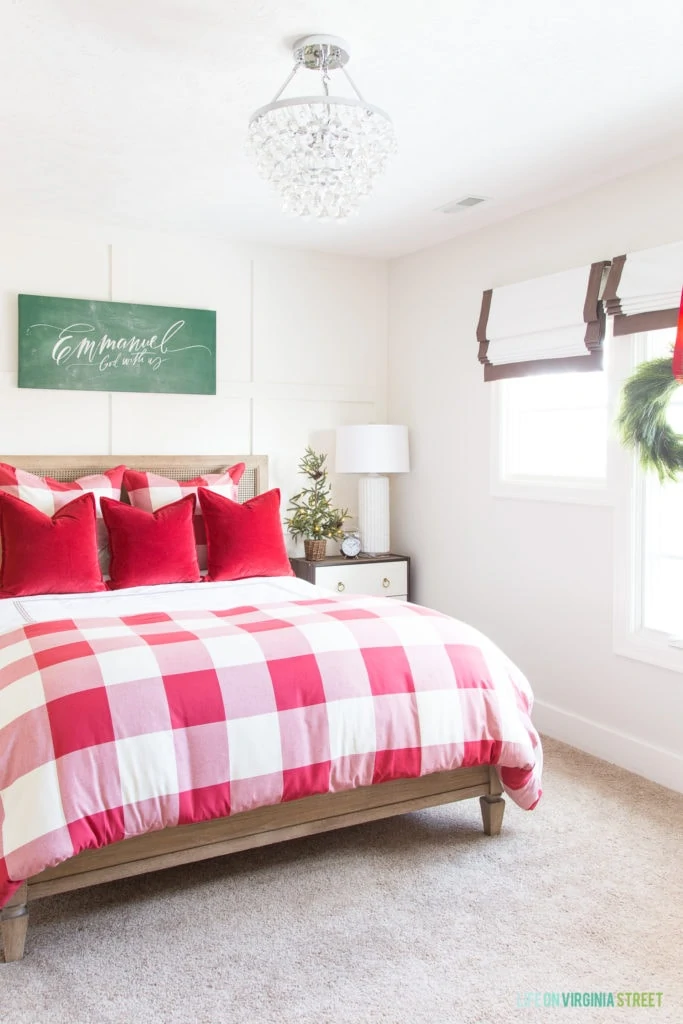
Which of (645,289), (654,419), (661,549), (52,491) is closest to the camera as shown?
(654,419)

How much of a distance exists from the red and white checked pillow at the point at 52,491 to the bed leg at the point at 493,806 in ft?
6.47

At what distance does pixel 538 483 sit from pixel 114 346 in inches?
89.2

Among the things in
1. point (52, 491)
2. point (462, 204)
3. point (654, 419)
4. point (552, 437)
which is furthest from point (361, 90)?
point (52, 491)

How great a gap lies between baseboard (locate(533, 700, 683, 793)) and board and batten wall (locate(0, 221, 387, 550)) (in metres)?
1.84

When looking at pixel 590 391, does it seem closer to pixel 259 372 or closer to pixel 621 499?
pixel 621 499

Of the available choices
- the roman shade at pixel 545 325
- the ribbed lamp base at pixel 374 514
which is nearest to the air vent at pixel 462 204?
the roman shade at pixel 545 325

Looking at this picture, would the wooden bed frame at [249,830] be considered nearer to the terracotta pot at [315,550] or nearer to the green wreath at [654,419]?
the green wreath at [654,419]

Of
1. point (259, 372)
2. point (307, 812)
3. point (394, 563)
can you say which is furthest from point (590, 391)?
point (307, 812)

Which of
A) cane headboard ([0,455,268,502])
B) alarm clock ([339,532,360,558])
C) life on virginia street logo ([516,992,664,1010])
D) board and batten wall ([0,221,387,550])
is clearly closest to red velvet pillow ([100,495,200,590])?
cane headboard ([0,455,268,502])

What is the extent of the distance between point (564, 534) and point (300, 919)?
2.13 m

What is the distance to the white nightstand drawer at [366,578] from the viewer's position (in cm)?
459

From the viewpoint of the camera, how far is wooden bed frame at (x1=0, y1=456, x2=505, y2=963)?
2.17 m

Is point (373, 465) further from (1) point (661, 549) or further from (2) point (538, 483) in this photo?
(1) point (661, 549)

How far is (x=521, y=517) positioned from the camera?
4.09 m
